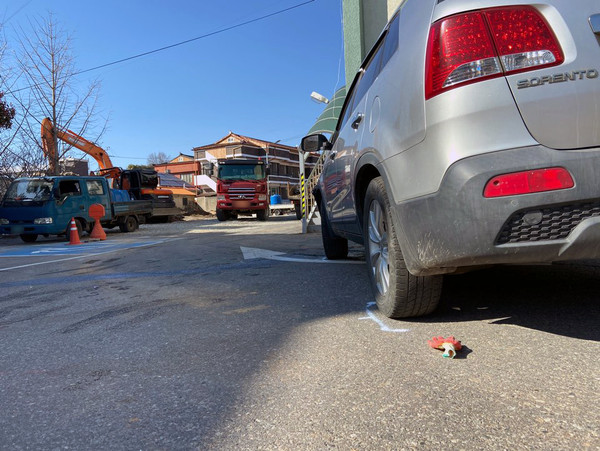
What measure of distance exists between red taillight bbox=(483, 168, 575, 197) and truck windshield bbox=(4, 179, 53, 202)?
12.2 meters

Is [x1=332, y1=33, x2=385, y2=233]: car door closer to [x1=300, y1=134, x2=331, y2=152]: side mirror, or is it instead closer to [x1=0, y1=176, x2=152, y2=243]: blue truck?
[x1=300, y1=134, x2=331, y2=152]: side mirror

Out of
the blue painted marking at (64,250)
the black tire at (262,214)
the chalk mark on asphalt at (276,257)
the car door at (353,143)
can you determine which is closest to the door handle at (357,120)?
the car door at (353,143)

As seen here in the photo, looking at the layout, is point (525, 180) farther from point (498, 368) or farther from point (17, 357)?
point (17, 357)

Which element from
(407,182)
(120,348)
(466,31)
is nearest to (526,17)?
(466,31)

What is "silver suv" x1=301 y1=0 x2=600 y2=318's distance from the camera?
165 cm

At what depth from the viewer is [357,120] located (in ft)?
10.2

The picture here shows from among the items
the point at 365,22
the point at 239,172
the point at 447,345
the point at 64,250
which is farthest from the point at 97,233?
the point at 447,345

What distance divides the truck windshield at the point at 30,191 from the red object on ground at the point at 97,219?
1207 millimetres

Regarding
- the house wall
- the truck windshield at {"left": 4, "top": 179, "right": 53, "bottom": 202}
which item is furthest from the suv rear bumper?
the house wall

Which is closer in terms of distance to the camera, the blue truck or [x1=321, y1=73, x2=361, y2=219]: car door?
[x1=321, y1=73, x2=361, y2=219]: car door

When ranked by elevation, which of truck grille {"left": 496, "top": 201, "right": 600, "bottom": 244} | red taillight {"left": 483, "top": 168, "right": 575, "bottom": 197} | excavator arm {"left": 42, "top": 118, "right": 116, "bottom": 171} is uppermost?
excavator arm {"left": 42, "top": 118, "right": 116, "bottom": 171}

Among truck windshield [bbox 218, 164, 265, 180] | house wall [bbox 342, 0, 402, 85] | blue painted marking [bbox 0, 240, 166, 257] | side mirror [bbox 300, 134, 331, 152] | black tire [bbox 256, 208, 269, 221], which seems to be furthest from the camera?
black tire [bbox 256, 208, 269, 221]

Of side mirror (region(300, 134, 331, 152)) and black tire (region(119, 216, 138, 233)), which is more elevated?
side mirror (region(300, 134, 331, 152))

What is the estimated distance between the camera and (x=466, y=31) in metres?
1.81
